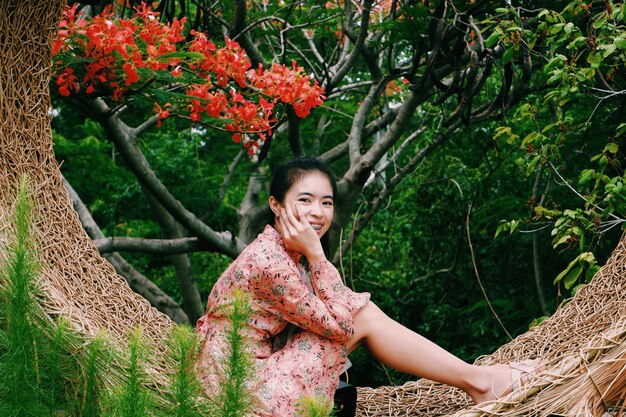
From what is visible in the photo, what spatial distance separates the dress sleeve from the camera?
254 centimetres

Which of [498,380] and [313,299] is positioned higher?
[313,299]

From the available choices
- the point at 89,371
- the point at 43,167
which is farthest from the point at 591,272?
the point at 89,371

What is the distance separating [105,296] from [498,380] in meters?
1.31

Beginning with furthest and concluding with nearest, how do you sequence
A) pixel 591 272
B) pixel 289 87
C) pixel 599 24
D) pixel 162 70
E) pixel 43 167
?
pixel 289 87 < pixel 162 70 < pixel 591 272 < pixel 599 24 < pixel 43 167

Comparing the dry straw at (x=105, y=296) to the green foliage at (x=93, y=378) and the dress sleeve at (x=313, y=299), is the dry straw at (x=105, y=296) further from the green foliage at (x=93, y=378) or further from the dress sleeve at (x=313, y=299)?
the dress sleeve at (x=313, y=299)

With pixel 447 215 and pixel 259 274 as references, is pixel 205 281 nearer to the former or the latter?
pixel 447 215

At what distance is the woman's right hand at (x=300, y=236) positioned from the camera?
8.64 feet

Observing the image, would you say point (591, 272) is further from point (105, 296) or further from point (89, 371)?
point (89, 371)

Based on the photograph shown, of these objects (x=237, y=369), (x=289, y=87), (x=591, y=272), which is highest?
(x=289, y=87)

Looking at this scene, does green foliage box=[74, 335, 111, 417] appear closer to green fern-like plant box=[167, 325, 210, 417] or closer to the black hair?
green fern-like plant box=[167, 325, 210, 417]

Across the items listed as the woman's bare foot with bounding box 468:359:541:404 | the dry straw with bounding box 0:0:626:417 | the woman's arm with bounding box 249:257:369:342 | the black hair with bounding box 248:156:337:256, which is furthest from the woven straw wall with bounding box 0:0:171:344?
the woman's bare foot with bounding box 468:359:541:404

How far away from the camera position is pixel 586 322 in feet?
10.1

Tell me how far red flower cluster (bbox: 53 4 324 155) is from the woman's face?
89 centimetres

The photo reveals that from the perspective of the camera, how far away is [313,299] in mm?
2543
